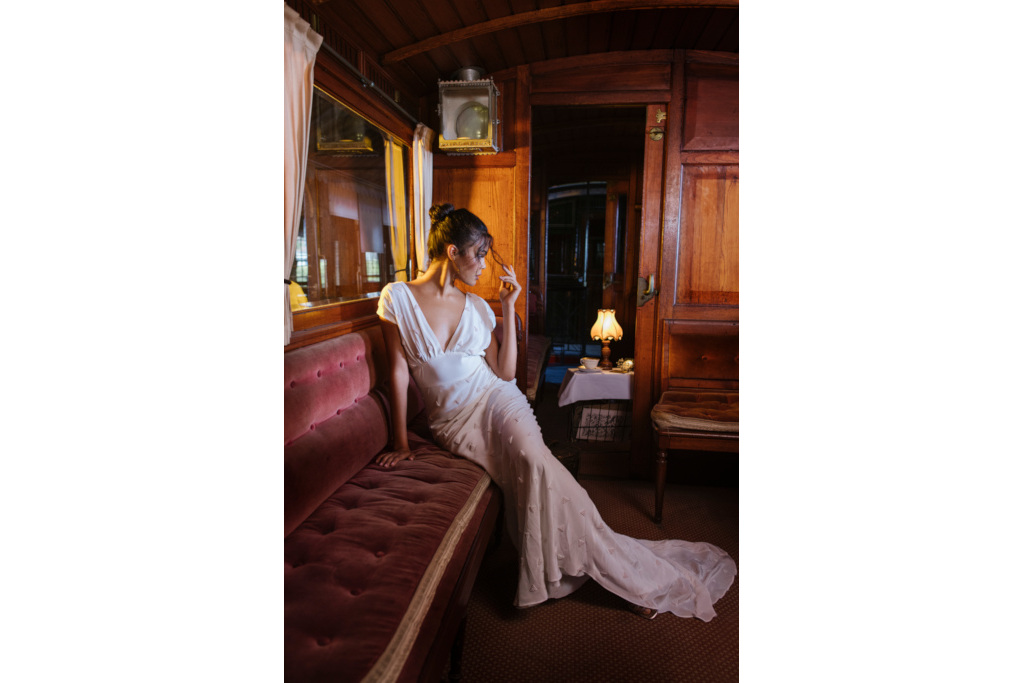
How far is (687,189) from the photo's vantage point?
3.61 meters

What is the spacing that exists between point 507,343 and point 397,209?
141cm

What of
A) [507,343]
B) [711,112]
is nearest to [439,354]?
[507,343]

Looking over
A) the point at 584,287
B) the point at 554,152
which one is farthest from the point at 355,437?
the point at 584,287

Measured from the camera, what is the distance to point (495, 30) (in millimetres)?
2996

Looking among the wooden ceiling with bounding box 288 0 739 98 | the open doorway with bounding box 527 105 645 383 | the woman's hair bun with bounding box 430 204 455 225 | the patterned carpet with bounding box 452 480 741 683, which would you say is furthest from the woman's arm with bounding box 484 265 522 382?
the open doorway with bounding box 527 105 645 383

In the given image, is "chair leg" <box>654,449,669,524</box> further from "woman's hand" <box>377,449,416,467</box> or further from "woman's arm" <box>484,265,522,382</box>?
"woman's hand" <box>377,449,416,467</box>

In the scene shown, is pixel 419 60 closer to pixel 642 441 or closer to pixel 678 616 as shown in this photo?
pixel 642 441

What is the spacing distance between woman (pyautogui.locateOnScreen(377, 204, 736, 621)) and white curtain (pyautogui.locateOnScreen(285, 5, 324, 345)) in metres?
0.61

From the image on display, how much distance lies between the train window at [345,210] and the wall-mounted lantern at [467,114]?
34 cm

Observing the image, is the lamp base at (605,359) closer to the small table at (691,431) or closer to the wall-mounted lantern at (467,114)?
the small table at (691,431)

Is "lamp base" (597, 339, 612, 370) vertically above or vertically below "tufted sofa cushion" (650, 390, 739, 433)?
above

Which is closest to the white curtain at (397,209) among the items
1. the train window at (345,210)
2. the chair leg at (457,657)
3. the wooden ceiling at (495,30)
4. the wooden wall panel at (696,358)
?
the train window at (345,210)

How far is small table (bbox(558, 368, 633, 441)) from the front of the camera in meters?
3.84

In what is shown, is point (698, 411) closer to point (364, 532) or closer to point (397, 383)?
point (397, 383)
